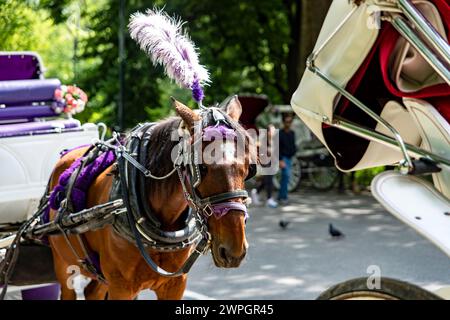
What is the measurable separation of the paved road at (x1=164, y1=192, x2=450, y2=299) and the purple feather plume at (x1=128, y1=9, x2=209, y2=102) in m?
2.35

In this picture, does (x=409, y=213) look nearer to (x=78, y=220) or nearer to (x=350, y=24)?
(x=350, y=24)

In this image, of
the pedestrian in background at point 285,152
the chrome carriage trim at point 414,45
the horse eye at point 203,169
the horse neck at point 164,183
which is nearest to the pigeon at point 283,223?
the pedestrian in background at point 285,152

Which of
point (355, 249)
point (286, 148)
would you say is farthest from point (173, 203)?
point (286, 148)

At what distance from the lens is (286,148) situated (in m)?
16.2

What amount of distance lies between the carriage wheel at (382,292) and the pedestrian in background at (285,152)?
13.1 meters

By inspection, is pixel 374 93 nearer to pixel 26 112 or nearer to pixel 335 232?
pixel 26 112

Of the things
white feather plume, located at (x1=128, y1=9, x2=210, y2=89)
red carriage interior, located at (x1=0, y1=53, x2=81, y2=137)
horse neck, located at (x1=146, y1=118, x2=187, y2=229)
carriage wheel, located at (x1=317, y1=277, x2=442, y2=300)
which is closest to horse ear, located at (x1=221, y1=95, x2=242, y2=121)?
white feather plume, located at (x1=128, y1=9, x2=210, y2=89)

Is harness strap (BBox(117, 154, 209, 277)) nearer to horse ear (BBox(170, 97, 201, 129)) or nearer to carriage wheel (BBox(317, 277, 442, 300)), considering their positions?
horse ear (BBox(170, 97, 201, 129))

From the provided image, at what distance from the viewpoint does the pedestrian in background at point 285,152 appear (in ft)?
52.3

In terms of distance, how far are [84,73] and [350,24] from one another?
1548 cm

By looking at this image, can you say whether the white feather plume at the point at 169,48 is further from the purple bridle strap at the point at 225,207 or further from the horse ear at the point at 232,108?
the purple bridle strap at the point at 225,207

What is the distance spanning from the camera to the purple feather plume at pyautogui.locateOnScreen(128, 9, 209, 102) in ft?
14.5

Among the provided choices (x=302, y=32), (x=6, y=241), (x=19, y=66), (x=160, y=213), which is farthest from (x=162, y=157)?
(x=302, y=32)

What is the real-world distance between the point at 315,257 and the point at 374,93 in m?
6.94
